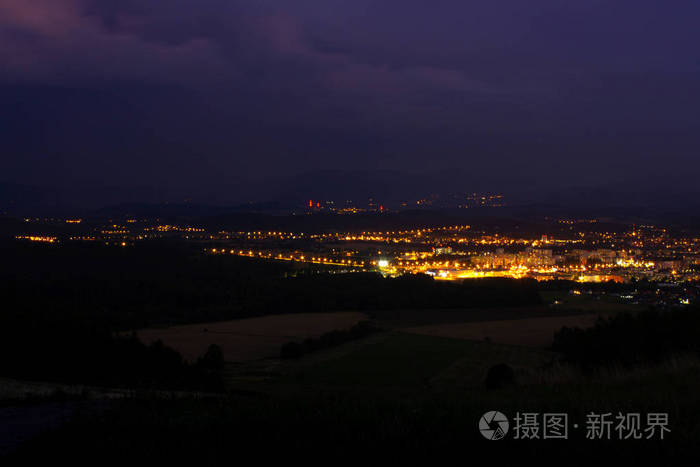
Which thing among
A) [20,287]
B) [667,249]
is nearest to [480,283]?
[667,249]

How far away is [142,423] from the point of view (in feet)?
17.4

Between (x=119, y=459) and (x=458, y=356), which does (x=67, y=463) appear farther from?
(x=458, y=356)

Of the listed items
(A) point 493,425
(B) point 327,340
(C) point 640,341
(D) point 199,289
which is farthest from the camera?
(D) point 199,289

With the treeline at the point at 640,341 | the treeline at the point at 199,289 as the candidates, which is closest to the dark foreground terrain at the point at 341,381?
the treeline at the point at 640,341

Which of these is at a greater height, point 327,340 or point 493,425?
point 493,425

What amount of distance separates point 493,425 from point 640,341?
386 inches

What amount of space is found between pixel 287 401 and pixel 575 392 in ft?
10.7

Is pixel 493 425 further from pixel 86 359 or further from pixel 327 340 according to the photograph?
pixel 327 340

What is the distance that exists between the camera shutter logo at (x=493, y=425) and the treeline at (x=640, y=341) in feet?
23.1

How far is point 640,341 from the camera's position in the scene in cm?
1336

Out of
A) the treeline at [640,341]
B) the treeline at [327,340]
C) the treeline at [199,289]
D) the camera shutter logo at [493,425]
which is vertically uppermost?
the camera shutter logo at [493,425]

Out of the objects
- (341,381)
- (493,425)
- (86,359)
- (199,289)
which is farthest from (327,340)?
(493,425)

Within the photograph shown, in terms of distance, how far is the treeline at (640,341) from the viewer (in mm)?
12038

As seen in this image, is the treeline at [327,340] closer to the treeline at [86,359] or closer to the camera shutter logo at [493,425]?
the treeline at [86,359]
